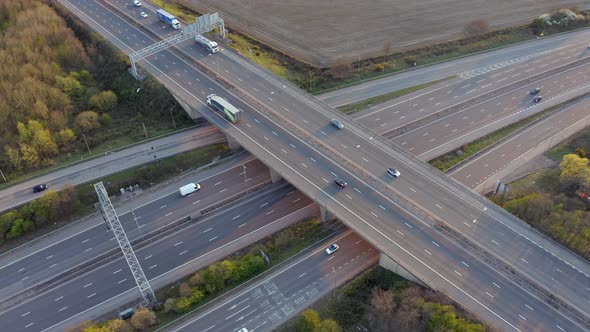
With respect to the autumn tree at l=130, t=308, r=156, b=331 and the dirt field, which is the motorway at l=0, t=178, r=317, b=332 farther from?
the dirt field

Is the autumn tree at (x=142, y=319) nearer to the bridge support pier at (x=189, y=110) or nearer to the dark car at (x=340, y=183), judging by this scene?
the dark car at (x=340, y=183)

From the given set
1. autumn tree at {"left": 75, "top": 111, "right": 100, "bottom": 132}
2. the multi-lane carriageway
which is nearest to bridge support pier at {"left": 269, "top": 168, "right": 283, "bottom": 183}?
the multi-lane carriageway

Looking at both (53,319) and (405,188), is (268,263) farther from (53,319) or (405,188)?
(53,319)

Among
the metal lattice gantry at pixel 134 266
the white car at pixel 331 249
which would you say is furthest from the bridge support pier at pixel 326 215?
the metal lattice gantry at pixel 134 266

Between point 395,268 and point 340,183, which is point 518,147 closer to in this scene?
point 340,183

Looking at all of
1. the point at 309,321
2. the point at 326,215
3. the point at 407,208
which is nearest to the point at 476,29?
the point at 407,208

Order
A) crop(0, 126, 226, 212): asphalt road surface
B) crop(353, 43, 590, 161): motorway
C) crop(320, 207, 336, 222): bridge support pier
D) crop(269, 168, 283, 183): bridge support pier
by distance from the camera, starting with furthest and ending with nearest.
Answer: crop(353, 43, 590, 161): motorway < crop(0, 126, 226, 212): asphalt road surface < crop(269, 168, 283, 183): bridge support pier < crop(320, 207, 336, 222): bridge support pier
